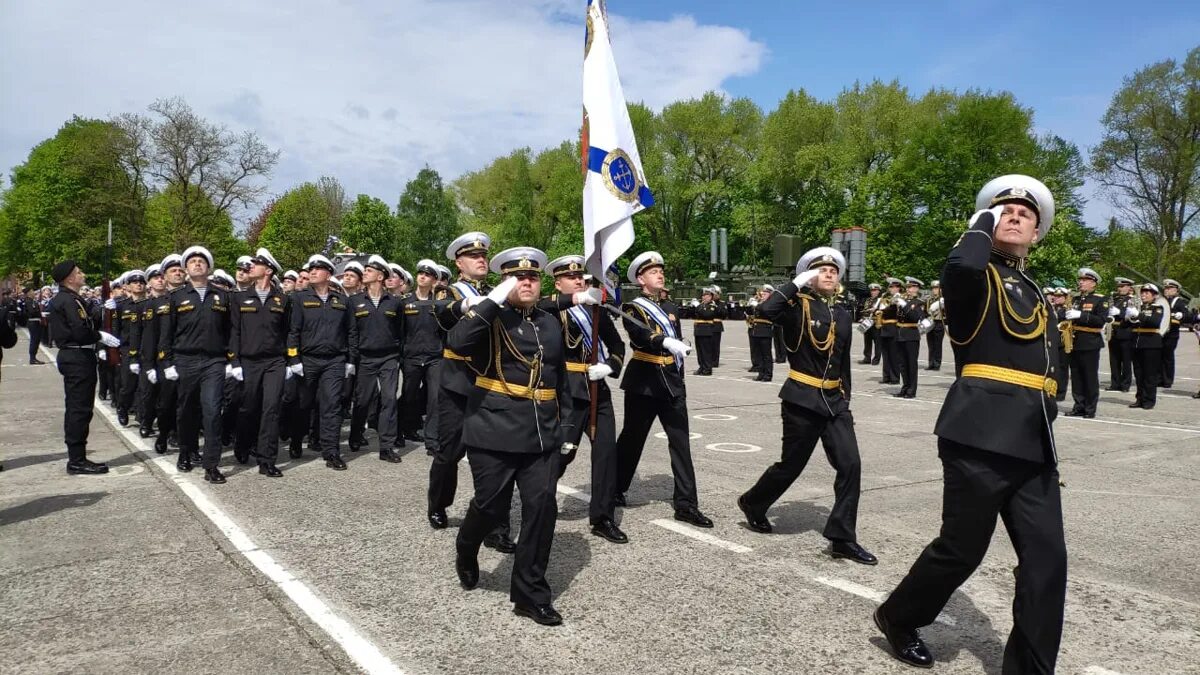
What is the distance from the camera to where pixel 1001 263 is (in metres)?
3.68

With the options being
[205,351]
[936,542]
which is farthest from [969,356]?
[205,351]

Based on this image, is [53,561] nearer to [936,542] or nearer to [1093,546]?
[936,542]

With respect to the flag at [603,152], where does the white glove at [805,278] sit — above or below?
below

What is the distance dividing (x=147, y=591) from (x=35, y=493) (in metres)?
3.66

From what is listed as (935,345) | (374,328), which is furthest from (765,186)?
(374,328)

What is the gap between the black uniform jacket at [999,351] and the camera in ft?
11.3

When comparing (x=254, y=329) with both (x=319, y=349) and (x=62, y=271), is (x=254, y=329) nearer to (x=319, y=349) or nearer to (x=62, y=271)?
(x=319, y=349)

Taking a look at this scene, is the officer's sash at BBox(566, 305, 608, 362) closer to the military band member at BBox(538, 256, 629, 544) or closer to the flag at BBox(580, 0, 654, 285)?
the military band member at BBox(538, 256, 629, 544)

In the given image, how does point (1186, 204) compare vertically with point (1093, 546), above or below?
above

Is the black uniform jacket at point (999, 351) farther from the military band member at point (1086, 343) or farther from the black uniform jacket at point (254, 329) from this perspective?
the military band member at point (1086, 343)

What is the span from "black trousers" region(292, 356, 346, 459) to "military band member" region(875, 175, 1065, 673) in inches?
243

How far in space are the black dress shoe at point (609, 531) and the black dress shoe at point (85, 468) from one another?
540 centimetres

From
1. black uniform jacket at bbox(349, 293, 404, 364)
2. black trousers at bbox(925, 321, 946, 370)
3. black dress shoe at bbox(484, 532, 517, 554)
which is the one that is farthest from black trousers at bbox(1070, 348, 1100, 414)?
black dress shoe at bbox(484, 532, 517, 554)

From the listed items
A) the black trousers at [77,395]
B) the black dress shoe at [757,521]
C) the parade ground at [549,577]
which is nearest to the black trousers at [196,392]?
the parade ground at [549,577]
